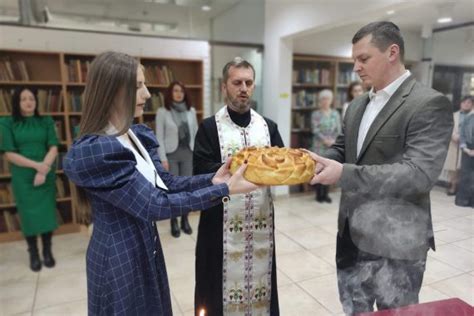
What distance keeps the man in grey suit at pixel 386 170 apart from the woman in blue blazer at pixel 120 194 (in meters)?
0.48

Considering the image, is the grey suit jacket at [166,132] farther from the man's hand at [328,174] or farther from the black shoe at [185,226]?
the man's hand at [328,174]

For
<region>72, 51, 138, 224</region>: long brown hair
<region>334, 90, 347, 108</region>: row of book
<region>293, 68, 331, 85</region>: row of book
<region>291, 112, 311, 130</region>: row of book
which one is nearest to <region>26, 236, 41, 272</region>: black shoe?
<region>72, 51, 138, 224</region>: long brown hair

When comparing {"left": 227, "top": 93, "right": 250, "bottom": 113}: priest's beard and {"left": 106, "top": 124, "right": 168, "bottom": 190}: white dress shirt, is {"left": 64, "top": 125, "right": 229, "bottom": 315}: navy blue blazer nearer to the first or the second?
{"left": 106, "top": 124, "right": 168, "bottom": 190}: white dress shirt

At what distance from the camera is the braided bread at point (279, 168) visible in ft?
3.77

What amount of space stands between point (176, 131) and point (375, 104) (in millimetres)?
2460

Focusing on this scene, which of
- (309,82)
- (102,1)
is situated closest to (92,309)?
(102,1)

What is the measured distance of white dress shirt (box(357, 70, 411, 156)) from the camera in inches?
48.7

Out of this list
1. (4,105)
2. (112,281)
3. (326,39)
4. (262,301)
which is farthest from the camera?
(326,39)

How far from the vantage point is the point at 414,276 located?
4.55 feet

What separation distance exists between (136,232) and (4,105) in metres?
2.99

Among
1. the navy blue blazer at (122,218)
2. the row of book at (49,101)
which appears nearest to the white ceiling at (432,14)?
the navy blue blazer at (122,218)

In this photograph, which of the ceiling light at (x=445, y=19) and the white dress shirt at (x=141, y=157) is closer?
the white dress shirt at (x=141, y=157)

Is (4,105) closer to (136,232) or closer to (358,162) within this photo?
(136,232)

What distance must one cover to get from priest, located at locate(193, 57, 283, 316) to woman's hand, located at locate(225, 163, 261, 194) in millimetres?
487
